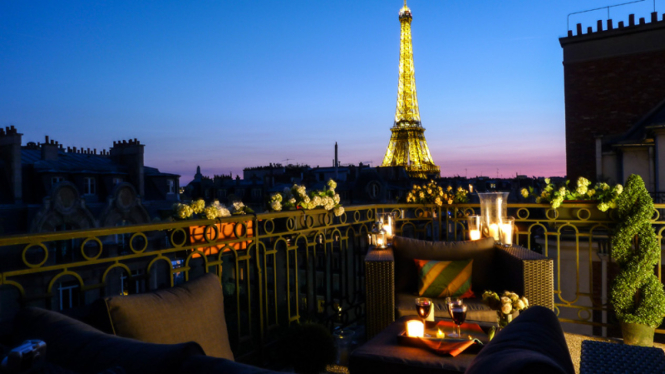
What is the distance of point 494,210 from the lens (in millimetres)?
4211

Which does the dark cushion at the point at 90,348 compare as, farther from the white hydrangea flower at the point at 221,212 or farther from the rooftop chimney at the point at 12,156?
the rooftop chimney at the point at 12,156

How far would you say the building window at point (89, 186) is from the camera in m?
23.9

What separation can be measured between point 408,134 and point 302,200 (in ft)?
128

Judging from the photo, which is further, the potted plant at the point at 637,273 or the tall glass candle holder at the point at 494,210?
the tall glass candle holder at the point at 494,210

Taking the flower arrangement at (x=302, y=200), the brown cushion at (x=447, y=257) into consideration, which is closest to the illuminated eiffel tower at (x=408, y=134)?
the flower arrangement at (x=302, y=200)

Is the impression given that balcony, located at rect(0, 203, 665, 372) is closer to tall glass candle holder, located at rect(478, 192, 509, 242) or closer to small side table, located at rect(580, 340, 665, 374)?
tall glass candle holder, located at rect(478, 192, 509, 242)

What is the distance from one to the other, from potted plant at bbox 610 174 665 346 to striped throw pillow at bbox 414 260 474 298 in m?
1.50

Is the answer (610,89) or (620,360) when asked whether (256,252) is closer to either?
(620,360)

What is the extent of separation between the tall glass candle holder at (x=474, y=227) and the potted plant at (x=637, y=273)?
3.91ft

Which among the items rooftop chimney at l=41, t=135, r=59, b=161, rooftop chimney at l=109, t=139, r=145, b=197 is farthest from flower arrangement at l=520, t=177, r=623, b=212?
rooftop chimney at l=41, t=135, r=59, b=161

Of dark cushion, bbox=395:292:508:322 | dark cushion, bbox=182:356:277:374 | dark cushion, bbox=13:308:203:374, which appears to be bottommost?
dark cushion, bbox=395:292:508:322

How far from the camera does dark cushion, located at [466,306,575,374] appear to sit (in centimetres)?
92

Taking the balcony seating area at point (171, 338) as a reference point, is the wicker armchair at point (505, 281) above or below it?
below

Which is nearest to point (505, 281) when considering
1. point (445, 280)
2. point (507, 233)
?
point (507, 233)
